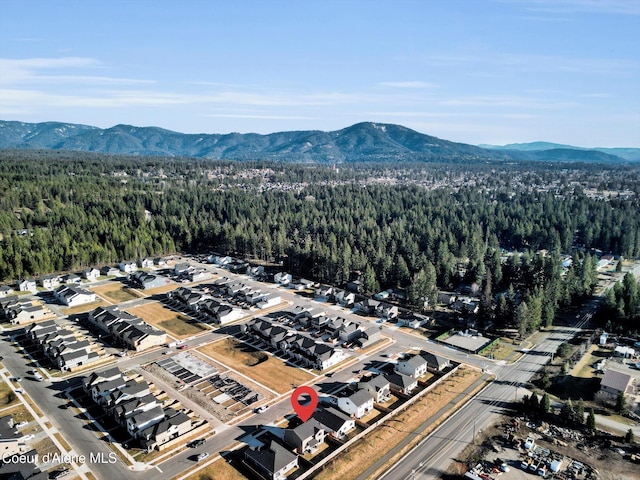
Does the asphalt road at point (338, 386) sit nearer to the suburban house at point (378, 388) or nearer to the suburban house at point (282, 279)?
the suburban house at point (378, 388)

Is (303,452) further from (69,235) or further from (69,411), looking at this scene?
(69,235)

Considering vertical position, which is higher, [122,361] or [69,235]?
[69,235]

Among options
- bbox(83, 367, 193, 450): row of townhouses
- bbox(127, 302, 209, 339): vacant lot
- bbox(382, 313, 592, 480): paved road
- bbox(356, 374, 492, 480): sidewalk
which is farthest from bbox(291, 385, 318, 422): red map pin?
bbox(127, 302, 209, 339): vacant lot

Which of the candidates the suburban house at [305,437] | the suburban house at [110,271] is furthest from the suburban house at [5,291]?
the suburban house at [305,437]

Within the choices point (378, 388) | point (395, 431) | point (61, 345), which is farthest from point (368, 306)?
point (61, 345)

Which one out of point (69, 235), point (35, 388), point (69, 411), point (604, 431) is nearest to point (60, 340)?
point (35, 388)

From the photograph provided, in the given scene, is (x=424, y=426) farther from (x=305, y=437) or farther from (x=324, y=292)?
(x=324, y=292)

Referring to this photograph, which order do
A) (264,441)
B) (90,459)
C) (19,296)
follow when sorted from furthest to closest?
1. (19,296)
2. (264,441)
3. (90,459)
